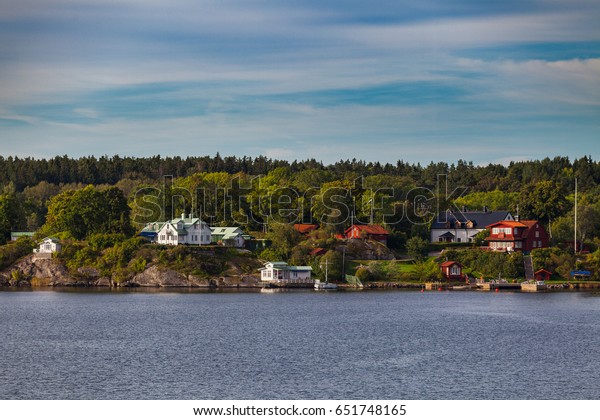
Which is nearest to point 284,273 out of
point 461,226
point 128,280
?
point 128,280

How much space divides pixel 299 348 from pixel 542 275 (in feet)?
178

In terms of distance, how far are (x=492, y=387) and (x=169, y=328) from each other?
26.2 m

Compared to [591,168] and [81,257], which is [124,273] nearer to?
[81,257]

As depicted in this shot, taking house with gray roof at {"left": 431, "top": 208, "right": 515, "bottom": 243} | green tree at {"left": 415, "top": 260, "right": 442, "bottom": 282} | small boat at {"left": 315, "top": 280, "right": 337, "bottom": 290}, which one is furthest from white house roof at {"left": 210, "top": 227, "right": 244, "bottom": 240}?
house with gray roof at {"left": 431, "top": 208, "right": 515, "bottom": 243}

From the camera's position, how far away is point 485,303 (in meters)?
79.2

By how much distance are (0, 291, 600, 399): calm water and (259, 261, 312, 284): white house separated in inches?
581

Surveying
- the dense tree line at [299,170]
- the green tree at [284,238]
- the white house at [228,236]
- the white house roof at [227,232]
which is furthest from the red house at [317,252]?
the dense tree line at [299,170]

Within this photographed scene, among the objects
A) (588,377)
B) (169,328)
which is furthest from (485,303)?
(588,377)

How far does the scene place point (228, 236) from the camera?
4284 inches

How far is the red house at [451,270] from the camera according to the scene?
98.5m

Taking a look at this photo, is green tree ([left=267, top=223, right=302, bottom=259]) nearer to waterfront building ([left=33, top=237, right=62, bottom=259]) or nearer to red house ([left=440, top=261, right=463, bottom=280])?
red house ([left=440, top=261, right=463, bottom=280])

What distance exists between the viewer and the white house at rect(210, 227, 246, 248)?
353 ft
